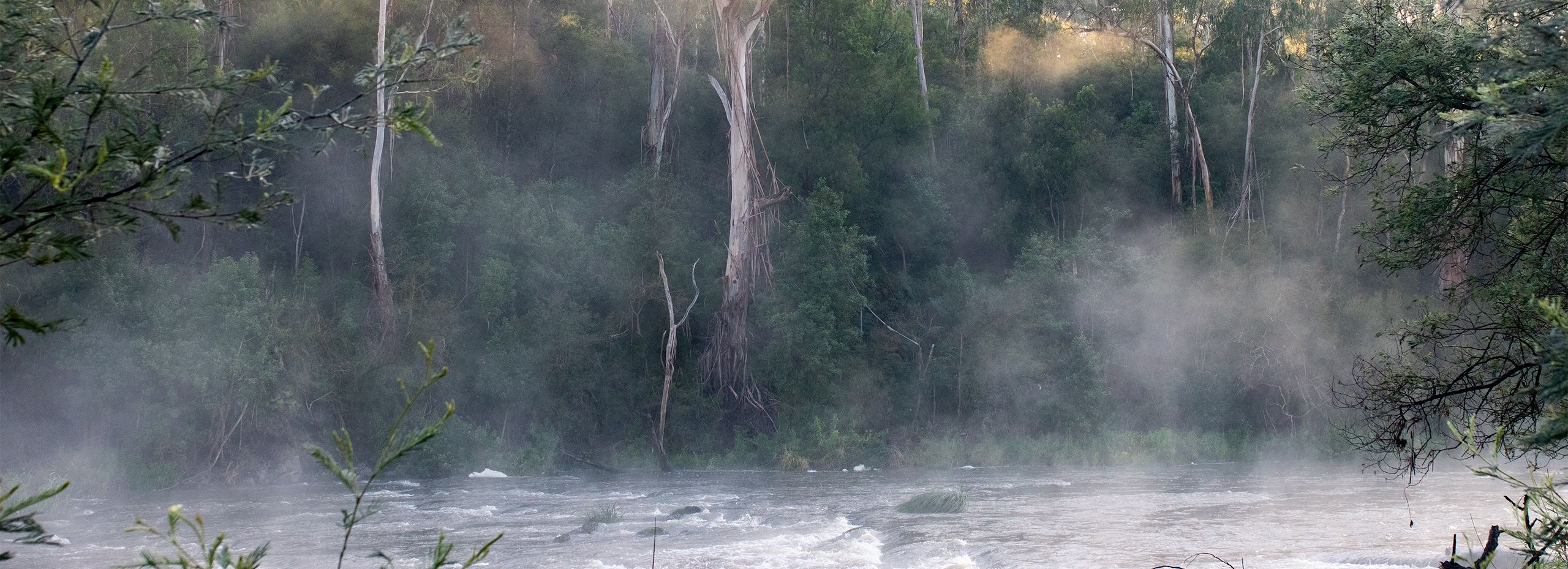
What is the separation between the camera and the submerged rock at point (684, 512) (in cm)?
1641

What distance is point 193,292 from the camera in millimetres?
22625

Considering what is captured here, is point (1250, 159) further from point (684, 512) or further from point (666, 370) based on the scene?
point (684, 512)

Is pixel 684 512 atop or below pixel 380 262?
below

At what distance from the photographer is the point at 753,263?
26.3 m

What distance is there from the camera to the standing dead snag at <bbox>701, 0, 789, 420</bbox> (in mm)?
25547

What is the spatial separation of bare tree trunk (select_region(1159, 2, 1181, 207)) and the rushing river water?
9648 mm

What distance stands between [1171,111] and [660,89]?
14770 millimetres

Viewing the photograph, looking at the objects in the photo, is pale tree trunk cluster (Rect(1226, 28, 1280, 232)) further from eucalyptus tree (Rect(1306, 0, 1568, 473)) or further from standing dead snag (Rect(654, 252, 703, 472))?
eucalyptus tree (Rect(1306, 0, 1568, 473))

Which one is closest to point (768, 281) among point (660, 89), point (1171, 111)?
point (660, 89)

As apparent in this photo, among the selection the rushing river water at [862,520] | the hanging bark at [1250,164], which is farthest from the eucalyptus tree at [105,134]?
the hanging bark at [1250,164]

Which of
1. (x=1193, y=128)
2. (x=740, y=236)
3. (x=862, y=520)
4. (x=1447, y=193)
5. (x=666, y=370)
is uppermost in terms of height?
(x=1193, y=128)

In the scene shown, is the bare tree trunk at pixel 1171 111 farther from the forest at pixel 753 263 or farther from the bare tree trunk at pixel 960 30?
the bare tree trunk at pixel 960 30

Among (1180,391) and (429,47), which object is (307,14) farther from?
(429,47)

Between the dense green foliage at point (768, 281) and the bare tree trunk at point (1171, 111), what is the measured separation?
356mm
